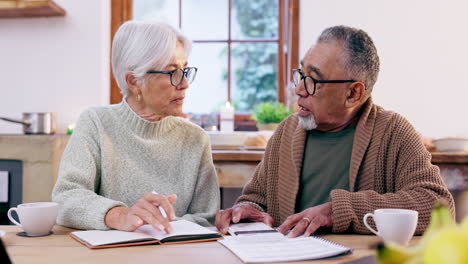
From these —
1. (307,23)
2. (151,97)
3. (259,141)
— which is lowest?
(259,141)

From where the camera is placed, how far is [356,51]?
5.12 feet

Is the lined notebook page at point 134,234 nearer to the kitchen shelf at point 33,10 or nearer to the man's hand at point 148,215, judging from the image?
the man's hand at point 148,215

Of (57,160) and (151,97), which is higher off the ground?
(151,97)

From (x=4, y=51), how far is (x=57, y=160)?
103 centimetres

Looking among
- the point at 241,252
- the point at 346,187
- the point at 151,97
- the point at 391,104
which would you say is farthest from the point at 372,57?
the point at 391,104

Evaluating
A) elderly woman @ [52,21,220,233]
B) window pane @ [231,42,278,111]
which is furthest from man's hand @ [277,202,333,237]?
window pane @ [231,42,278,111]

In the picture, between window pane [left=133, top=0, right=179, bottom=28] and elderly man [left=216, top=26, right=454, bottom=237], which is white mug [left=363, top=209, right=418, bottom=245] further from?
window pane [left=133, top=0, right=179, bottom=28]

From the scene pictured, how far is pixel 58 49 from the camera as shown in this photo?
3324 millimetres

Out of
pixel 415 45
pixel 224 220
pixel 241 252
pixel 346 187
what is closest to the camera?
pixel 241 252

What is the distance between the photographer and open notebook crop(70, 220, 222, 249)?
3.37ft

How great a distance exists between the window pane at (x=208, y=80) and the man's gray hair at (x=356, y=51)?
6.17 feet

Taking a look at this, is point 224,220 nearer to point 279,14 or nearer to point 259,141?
point 259,141

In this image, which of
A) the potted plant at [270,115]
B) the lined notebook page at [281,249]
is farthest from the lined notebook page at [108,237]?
the potted plant at [270,115]

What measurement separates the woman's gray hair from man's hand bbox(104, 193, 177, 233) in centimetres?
55
